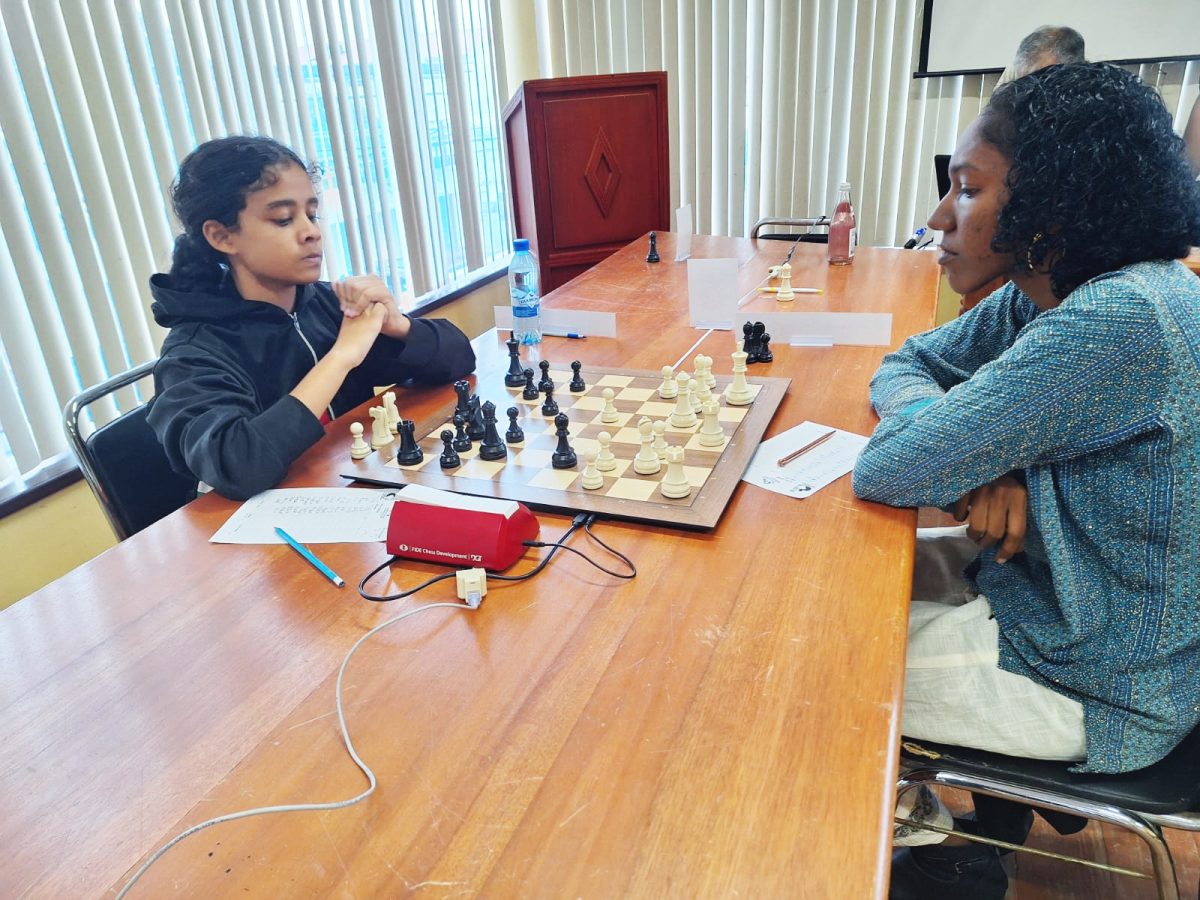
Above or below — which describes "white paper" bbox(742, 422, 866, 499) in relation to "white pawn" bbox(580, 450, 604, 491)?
below

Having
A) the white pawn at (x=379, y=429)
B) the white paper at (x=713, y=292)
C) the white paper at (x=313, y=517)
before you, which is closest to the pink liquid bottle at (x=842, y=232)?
the white paper at (x=713, y=292)

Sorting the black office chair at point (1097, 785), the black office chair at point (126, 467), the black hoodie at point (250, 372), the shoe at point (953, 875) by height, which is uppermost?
the black hoodie at point (250, 372)

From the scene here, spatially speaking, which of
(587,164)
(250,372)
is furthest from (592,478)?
(587,164)

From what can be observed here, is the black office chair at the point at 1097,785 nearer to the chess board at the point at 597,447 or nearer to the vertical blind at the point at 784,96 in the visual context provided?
the chess board at the point at 597,447

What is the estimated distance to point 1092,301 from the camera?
3.27 feet

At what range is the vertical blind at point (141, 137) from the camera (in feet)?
6.72

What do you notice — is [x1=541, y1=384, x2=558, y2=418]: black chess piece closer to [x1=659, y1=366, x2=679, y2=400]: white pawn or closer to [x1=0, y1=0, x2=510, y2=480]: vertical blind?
[x1=659, y1=366, x2=679, y2=400]: white pawn

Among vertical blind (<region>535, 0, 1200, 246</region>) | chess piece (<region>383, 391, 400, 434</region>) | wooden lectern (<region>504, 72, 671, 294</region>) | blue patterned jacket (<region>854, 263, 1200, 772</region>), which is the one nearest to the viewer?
blue patterned jacket (<region>854, 263, 1200, 772</region>)

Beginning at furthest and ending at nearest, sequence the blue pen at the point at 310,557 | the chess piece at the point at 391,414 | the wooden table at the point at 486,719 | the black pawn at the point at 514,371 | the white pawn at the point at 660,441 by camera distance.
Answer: the black pawn at the point at 514,371 → the chess piece at the point at 391,414 → the white pawn at the point at 660,441 → the blue pen at the point at 310,557 → the wooden table at the point at 486,719

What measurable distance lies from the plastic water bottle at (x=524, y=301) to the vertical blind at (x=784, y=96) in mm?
2396

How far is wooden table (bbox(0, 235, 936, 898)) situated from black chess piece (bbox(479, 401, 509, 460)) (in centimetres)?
28

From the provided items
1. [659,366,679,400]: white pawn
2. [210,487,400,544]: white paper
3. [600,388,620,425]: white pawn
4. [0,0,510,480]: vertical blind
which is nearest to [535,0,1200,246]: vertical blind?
A: [0,0,510,480]: vertical blind

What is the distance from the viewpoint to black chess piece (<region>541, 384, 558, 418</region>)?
1.52 meters

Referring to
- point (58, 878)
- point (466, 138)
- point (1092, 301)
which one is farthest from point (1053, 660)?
point (466, 138)
